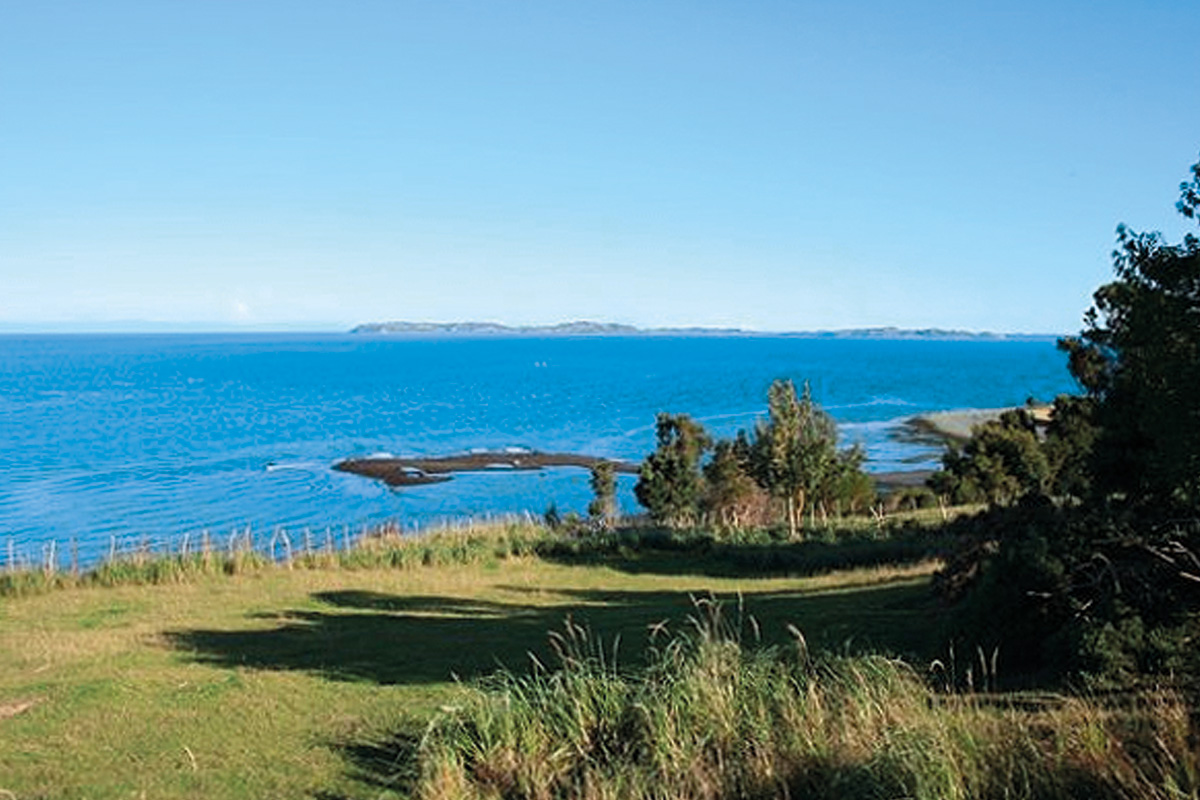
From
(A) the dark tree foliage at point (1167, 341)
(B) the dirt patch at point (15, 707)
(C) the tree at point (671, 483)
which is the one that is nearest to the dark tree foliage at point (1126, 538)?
(A) the dark tree foliage at point (1167, 341)

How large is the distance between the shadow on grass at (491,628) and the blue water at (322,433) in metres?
23.3

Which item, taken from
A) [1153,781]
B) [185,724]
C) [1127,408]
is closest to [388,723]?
[185,724]

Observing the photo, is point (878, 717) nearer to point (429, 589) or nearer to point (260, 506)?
point (429, 589)

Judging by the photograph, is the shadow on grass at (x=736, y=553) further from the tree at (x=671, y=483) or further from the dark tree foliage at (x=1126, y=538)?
the tree at (x=671, y=483)

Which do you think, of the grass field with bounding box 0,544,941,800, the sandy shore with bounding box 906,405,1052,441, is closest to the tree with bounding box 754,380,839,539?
the grass field with bounding box 0,544,941,800

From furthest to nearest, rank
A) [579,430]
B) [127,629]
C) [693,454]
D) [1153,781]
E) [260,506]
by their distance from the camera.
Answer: [579,430], [260,506], [693,454], [127,629], [1153,781]

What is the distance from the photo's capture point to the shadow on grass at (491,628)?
1467 cm

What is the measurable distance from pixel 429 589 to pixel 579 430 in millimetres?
71162

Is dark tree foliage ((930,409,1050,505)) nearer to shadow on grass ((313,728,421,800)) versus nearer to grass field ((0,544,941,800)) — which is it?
grass field ((0,544,941,800))

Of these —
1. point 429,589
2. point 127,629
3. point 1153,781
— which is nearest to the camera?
point 1153,781

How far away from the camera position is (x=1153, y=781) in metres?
6.59

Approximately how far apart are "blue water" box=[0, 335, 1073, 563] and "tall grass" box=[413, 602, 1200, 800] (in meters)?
33.2

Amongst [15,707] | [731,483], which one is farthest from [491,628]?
[731,483]

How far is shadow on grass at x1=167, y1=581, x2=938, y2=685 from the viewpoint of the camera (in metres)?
14.7
